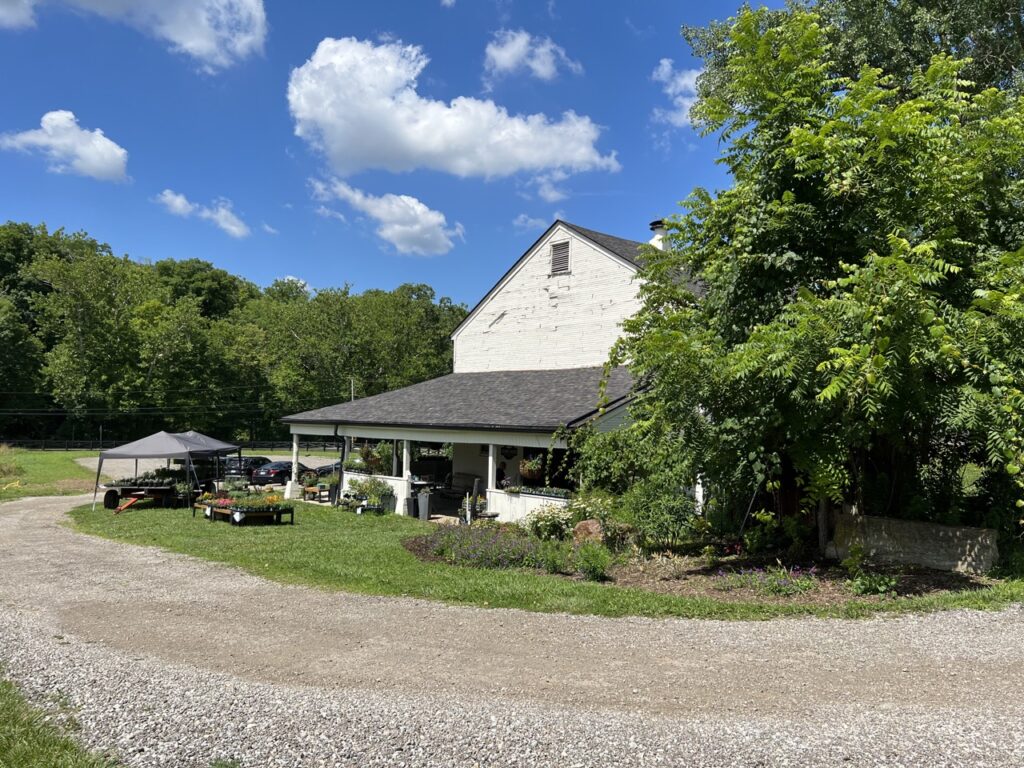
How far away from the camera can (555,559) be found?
10617mm

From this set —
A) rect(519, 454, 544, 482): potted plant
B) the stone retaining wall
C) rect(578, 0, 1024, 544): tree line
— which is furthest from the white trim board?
the stone retaining wall

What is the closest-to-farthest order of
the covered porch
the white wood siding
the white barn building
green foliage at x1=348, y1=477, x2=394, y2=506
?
the covered porch, the white barn building, green foliage at x1=348, y1=477, x2=394, y2=506, the white wood siding

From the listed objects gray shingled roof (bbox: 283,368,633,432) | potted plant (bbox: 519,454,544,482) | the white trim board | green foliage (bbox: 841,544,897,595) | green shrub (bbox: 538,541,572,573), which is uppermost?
Result: gray shingled roof (bbox: 283,368,633,432)

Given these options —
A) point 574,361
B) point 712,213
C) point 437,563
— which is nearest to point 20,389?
point 574,361

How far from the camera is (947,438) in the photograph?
31.4 ft

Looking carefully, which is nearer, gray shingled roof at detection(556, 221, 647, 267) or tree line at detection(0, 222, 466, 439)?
gray shingled roof at detection(556, 221, 647, 267)

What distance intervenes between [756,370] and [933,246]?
2277 mm

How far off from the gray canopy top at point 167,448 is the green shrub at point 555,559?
13.0 m

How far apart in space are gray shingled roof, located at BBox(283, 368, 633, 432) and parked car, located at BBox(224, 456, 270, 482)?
311 inches

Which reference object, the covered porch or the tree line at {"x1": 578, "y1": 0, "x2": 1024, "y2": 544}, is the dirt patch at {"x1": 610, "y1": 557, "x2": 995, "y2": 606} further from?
the covered porch

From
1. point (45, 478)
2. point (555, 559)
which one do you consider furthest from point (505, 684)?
point (45, 478)

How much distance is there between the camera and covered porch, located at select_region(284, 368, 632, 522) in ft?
53.4

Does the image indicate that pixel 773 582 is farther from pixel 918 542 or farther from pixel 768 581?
pixel 918 542

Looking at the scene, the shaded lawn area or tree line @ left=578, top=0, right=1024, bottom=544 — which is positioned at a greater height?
tree line @ left=578, top=0, right=1024, bottom=544
